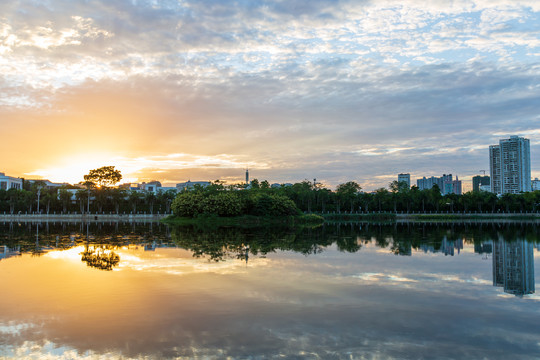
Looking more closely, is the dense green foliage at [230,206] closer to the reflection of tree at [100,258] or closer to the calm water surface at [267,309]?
the reflection of tree at [100,258]

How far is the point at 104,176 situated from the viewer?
99625 millimetres

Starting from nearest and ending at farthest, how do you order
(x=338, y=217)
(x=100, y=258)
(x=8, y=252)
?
(x=100, y=258) < (x=8, y=252) < (x=338, y=217)

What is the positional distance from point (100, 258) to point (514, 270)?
17930 millimetres

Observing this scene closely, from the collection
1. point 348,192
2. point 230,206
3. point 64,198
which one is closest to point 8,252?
point 230,206

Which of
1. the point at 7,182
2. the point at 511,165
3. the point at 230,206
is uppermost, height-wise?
the point at 511,165

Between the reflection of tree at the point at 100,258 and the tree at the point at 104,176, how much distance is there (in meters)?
81.1

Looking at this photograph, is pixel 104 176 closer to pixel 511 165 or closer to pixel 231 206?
pixel 231 206

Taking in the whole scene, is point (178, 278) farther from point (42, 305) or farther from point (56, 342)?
point (56, 342)

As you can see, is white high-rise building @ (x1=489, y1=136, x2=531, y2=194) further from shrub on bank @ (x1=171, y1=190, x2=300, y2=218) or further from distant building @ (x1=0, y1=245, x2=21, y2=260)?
→ distant building @ (x1=0, y1=245, x2=21, y2=260)

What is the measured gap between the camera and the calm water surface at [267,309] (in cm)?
763

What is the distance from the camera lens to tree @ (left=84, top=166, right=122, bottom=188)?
98562mm

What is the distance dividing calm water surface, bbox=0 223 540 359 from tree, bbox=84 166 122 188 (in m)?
85.6

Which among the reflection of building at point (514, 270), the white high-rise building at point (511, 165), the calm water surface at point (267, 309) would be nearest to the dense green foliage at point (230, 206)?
the reflection of building at point (514, 270)

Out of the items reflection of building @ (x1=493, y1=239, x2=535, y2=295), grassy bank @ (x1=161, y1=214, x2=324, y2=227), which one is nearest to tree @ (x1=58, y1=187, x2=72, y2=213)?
grassy bank @ (x1=161, y1=214, x2=324, y2=227)
